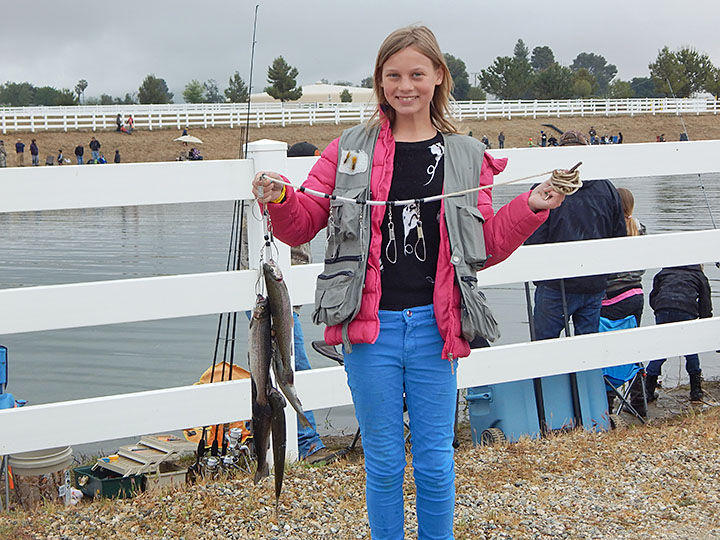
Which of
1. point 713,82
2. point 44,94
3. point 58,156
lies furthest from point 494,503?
point 44,94

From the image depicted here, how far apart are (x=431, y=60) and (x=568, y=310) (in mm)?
3294

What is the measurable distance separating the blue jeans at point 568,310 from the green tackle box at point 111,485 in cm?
292

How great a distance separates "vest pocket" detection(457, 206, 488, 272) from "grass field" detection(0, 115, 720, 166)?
41409 mm

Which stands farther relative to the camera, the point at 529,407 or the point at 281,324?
the point at 529,407

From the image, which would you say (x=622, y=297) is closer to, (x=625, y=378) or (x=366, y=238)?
(x=625, y=378)

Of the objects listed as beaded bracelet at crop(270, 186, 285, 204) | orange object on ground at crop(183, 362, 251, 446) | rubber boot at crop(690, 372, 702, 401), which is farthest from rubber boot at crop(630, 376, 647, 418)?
beaded bracelet at crop(270, 186, 285, 204)

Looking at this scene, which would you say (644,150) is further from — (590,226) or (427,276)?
(427,276)

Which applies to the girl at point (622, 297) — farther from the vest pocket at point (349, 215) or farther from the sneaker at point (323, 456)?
the vest pocket at point (349, 215)

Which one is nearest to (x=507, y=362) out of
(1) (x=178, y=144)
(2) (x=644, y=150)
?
(2) (x=644, y=150)

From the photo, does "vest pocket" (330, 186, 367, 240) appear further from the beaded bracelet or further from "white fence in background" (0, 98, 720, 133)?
"white fence in background" (0, 98, 720, 133)

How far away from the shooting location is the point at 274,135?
165ft

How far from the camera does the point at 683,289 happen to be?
6.74 meters

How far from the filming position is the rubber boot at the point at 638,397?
6277mm

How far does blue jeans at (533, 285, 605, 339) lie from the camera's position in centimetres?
609
